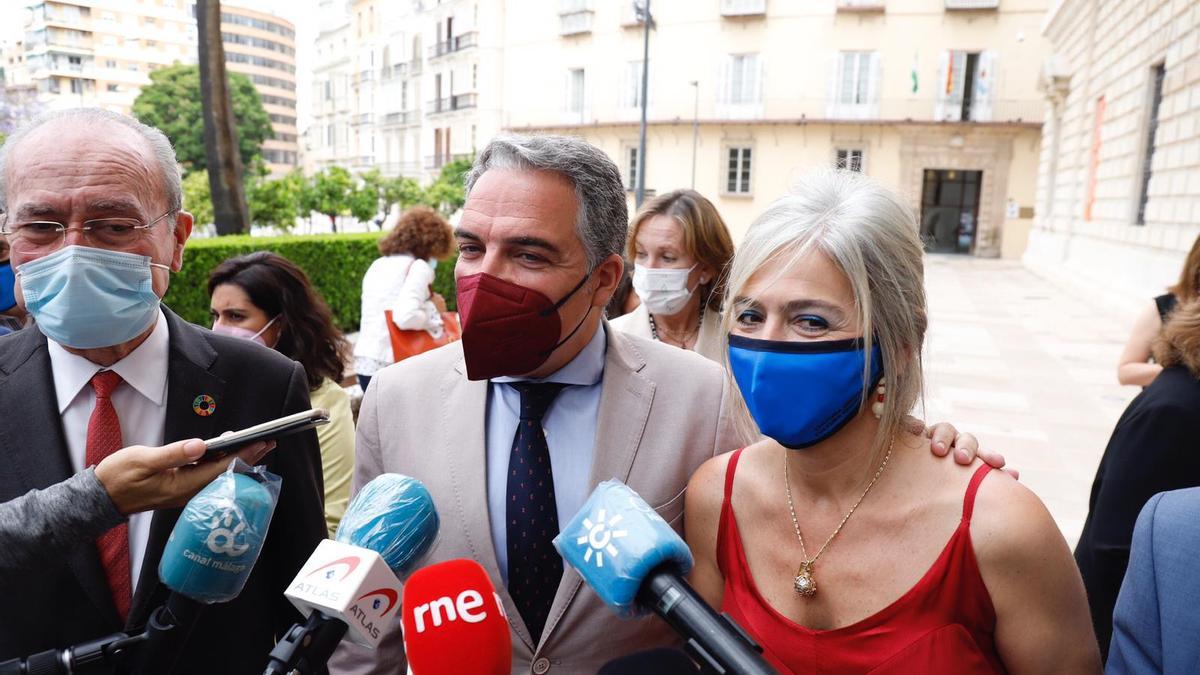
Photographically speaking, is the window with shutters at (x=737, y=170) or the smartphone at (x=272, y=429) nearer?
the smartphone at (x=272, y=429)

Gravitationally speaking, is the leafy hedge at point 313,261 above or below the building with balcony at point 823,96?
below

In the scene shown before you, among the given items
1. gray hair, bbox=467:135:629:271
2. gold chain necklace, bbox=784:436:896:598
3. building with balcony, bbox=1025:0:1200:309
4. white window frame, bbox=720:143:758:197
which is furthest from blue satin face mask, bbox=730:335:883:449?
white window frame, bbox=720:143:758:197

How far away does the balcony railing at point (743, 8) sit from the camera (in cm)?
3077

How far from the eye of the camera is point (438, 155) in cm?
4275

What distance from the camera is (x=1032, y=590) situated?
4.35 feet

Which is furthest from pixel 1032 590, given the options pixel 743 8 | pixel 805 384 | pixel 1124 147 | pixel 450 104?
pixel 450 104

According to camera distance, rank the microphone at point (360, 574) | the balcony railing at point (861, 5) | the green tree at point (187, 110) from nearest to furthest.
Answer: the microphone at point (360, 574), the balcony railing at point (861, 5), the green tree at point (187, 110)

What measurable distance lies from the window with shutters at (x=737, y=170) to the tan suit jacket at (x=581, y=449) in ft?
101

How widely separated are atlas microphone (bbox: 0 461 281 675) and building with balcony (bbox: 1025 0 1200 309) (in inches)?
323

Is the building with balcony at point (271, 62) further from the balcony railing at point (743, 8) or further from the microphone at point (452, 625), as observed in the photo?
the microphone at point (452, 625)

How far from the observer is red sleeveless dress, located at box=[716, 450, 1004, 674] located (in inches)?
52.8

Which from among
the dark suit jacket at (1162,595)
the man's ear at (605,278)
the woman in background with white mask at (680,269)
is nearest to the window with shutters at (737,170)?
the woman in background with white mask at (680,269)

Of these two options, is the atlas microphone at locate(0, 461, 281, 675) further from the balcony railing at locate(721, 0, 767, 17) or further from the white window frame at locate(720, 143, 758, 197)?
the balcony railing at locate(721, 0, 767, 17)

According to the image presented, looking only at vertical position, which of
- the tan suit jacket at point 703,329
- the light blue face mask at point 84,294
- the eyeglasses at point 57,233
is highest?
the eyeglasses at point 57,233
